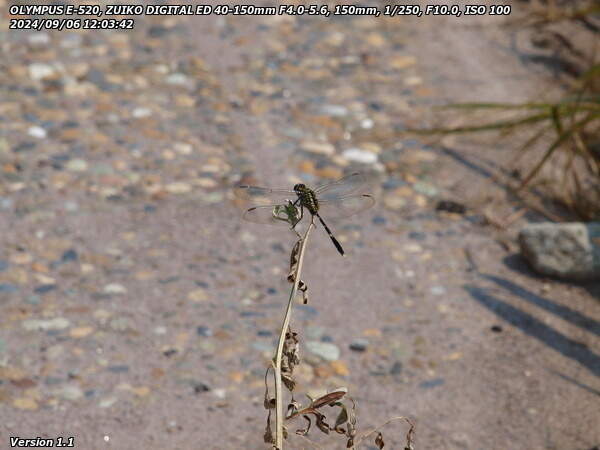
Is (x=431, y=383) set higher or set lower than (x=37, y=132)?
lower

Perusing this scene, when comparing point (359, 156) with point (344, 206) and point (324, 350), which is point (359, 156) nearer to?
point (324, 350)

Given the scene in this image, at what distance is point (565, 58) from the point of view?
16.6 feet

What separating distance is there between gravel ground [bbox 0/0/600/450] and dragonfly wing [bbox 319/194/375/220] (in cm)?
71

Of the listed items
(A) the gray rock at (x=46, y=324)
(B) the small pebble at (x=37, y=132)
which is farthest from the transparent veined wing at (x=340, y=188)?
(B) the small pebble at (x=37, y=132)

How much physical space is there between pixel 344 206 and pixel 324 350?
85cm

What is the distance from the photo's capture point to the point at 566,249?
339cm

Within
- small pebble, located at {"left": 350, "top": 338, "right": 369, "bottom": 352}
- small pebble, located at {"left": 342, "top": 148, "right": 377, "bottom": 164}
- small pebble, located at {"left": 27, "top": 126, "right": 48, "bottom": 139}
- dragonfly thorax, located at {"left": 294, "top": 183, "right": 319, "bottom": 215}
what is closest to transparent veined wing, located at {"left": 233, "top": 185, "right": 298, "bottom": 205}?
dragonfly thorax, located at {"left": 294, "top": 183, "right": 319, "bottom": 215}

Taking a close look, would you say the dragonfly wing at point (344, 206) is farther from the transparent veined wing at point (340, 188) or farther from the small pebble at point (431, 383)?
the small pebble at point (431, 383)

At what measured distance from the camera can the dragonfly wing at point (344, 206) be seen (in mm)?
2230

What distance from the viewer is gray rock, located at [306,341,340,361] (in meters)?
2.95

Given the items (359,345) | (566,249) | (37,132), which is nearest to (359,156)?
(566,249)

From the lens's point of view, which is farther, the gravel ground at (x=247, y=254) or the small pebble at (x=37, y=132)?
the small pebble at (x=37, y=132)

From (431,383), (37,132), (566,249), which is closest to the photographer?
(431,383)

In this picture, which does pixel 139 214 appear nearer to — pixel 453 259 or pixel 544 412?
pixel 453 259
